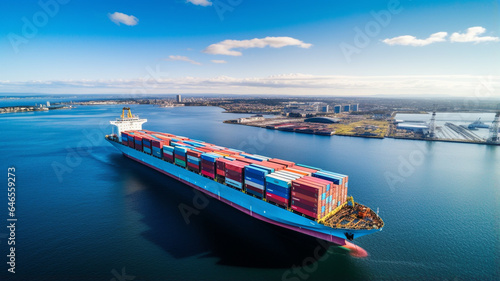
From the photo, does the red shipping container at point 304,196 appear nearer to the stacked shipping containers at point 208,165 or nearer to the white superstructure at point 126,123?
the stacked shipping containers at point 208,165

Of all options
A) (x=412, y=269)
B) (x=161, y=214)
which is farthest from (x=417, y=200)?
(x=161, y=214)

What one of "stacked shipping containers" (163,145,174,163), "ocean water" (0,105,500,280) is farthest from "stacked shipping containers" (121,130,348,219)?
"ocean water" (0,105,500,280)

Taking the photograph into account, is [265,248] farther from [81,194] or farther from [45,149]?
[45,149]

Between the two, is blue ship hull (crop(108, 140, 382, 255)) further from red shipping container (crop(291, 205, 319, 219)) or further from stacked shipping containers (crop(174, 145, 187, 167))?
stacked shipping containers (crop(174, 145, 187, 167))

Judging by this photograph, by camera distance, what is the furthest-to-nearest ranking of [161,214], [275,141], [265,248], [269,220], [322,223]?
1. [275,141]
2. [161,214]
3. [269,220]
4. [265,248]
5. [322,223]

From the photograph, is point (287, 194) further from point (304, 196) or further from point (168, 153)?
point (168, 153)

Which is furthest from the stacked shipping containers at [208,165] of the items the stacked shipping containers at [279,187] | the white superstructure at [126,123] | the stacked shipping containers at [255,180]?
the white superstructure at [126,123]

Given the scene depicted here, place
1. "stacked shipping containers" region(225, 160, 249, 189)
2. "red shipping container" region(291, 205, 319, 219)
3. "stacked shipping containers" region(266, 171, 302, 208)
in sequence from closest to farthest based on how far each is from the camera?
1. "red shipping container" region(291, 205, 319, 219)
2. "stacked shipping containers" region(266, 171, 302, 208)
3. "stacked shipping containers" region(225, 160, 249, 189)
